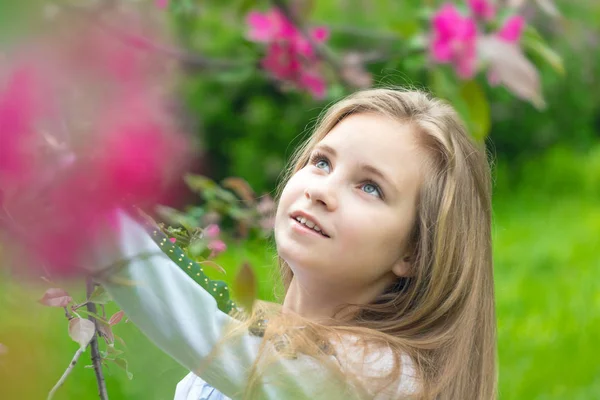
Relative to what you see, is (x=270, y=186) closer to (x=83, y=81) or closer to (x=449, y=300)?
(x=449, y=300)

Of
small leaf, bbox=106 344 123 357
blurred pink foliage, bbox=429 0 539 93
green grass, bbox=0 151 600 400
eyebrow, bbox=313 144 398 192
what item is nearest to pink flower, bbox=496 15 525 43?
blurred pink foliage, bbox=429 0 539 93

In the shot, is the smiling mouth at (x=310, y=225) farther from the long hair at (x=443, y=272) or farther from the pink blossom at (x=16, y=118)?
the pink blossom at (x=16, y=118)

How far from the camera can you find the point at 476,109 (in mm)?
1244

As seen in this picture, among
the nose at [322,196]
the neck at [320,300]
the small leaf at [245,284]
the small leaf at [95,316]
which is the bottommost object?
the small leaf at [245,284]

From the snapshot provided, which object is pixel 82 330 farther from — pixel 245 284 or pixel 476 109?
pixel 476 109

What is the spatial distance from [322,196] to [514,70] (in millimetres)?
275

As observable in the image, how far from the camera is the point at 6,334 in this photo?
36cm

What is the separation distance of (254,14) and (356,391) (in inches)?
41.5

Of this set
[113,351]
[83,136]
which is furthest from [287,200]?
[83,136]

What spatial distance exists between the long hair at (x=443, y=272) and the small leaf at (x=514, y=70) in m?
0.20

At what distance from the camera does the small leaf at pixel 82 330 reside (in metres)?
0.73

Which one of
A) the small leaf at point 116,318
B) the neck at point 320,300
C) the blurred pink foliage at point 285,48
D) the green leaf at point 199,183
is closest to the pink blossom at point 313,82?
the blurred pink foliage at point 285,48

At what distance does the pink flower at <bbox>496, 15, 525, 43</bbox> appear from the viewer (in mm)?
1418

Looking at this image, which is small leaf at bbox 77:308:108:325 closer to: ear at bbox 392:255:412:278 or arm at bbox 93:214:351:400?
arm at bbox 93:214:351:400
